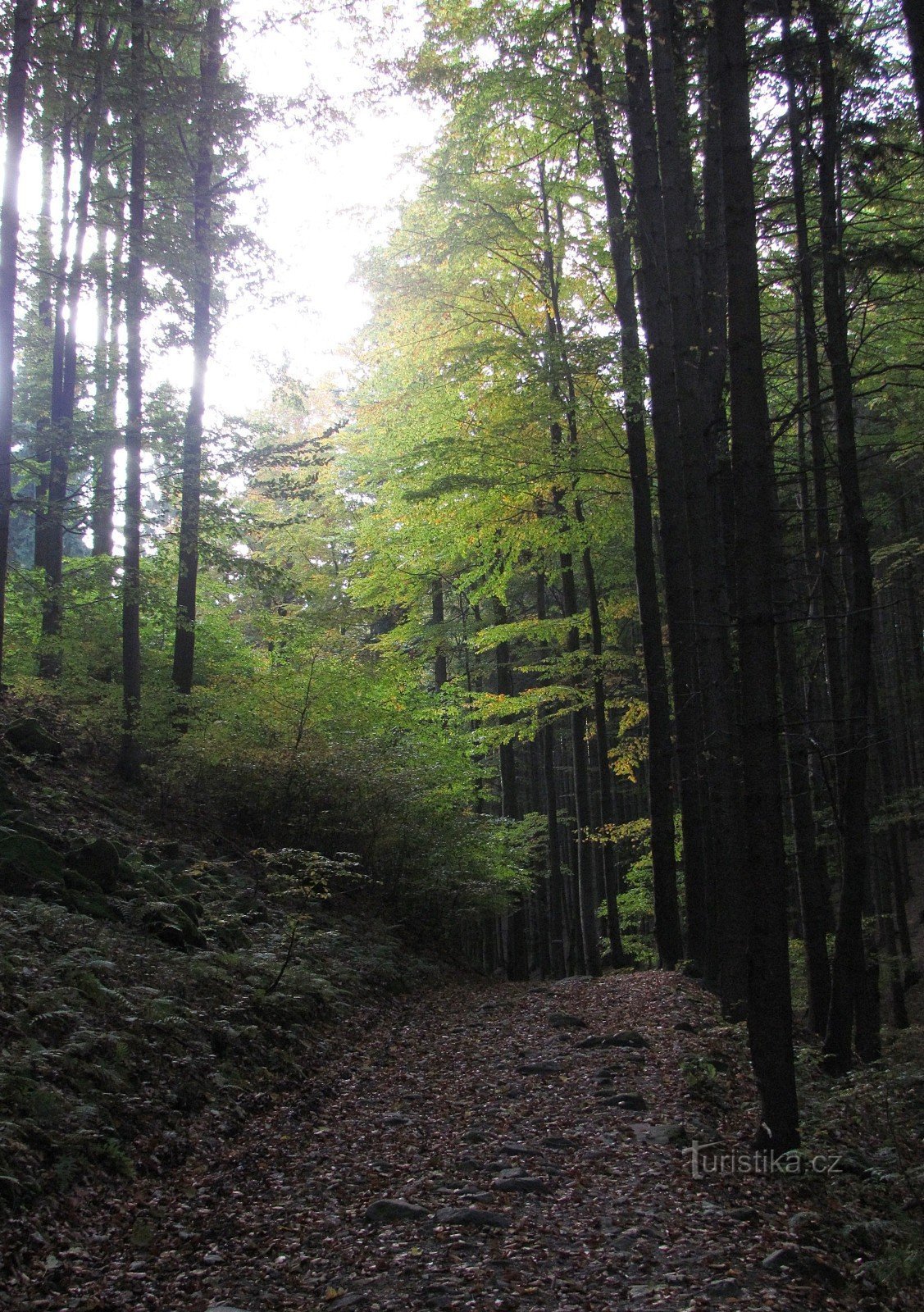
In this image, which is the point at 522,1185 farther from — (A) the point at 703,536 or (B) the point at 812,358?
(B) the point at 812,358

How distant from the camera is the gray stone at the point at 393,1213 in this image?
4.62 metres

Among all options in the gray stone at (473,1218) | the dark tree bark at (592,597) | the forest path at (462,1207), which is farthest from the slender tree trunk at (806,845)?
the gray stone at (473,1218)

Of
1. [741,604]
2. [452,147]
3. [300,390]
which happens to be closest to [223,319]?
[300,390]

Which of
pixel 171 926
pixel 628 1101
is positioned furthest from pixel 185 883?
pixel 628 1101

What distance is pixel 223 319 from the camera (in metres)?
16.0

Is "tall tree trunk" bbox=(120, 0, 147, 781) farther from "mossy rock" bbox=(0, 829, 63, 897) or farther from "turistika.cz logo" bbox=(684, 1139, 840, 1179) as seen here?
"turistika.cz logo" bbox=(684, 1139, 840, 1179)

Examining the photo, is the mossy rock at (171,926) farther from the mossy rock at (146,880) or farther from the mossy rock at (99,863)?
the mossy rock at (99,863)

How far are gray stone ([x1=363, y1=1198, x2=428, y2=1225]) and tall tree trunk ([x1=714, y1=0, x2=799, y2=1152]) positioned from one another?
7.14ft

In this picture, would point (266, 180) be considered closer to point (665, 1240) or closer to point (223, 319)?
point (223, 319)

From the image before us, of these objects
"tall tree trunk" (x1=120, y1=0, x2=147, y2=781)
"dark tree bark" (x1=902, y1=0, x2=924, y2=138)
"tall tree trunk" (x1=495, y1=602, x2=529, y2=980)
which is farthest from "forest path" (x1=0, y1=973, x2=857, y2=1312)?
"tall tree trunk" (x1=495, y1=602, x2=529, y2=980)

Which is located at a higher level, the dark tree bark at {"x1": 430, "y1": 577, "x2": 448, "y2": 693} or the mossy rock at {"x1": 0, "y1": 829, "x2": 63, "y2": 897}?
the dark tree bark at {"x1": 430, "y1": 577, "x2": 448, "y2": 693}

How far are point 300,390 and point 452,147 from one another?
214 inches

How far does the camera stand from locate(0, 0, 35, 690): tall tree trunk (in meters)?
10.2

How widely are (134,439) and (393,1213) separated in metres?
11.0
